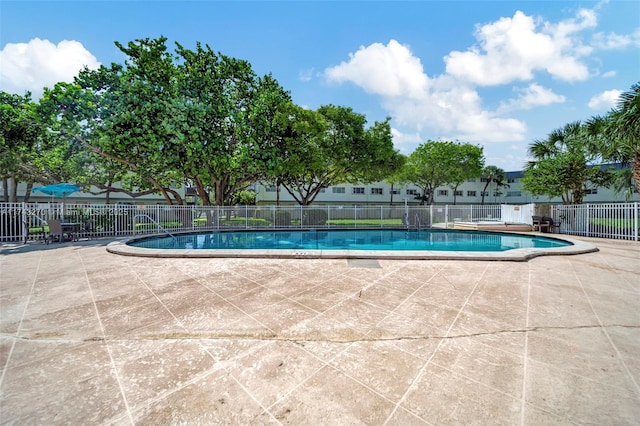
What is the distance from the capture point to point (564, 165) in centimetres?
1611

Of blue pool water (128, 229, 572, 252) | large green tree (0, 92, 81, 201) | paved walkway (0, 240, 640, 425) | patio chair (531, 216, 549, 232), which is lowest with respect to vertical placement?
blue pool water (128, 229, 572, 252)

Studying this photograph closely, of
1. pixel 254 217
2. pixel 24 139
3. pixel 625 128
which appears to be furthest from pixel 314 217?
pixel 24 139

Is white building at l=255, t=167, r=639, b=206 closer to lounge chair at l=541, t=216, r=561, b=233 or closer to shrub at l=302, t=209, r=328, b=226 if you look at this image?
shrub at l=302, t=209, r=328, b=226

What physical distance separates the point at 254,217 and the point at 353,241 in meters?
7.10

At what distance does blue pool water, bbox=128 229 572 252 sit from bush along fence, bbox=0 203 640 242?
44.4 inches

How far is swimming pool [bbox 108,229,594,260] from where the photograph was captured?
6.96 meters

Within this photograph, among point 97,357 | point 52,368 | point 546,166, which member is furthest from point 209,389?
point 546,166

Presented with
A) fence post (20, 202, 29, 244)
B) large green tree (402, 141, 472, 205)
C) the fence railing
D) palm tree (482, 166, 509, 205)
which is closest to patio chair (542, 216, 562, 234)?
the fence railing

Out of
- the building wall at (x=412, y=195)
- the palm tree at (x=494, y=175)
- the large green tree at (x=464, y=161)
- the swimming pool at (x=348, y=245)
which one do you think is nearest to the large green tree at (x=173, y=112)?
the swimming pool at (x=348, y=245)

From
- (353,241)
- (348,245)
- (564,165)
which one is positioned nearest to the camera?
(348,245)

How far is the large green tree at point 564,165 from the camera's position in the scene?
1590cm

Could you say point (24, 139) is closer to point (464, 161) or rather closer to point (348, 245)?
point (348, 245)

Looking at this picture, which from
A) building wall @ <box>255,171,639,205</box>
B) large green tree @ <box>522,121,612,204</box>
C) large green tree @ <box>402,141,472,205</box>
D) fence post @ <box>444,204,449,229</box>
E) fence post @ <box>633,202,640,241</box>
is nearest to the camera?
fence post @ <box>633,202,640,241</box>

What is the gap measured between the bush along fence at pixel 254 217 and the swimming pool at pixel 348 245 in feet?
3.48
